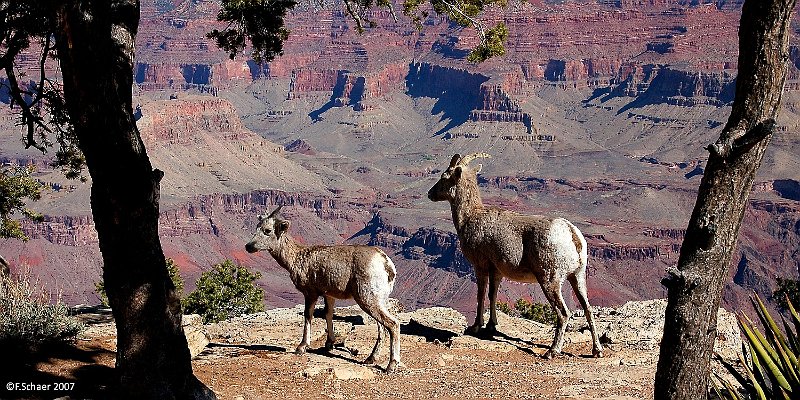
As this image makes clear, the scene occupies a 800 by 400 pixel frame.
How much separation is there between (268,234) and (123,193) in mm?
5727

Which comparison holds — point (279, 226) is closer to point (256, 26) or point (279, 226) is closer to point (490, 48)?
point (256, 26)

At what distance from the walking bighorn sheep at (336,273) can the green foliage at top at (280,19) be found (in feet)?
10.6

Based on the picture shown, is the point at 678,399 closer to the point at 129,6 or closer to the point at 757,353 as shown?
the point at 757,353

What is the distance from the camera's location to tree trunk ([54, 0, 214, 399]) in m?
8.99

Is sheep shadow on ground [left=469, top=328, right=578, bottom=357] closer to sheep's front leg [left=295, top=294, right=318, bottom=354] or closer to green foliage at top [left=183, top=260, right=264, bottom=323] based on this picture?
sheep's front leg [left=295, top=294, right=318, bottom=354]

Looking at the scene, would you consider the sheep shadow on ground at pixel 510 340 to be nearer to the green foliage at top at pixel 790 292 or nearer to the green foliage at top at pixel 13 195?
the green foliage at top at pixel 13 195

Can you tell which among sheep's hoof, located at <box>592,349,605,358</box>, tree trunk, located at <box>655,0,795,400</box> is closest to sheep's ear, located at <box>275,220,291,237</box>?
sheep's hoof, located at <box>592,349,605,358</box>

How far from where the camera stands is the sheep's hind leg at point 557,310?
15.2 m

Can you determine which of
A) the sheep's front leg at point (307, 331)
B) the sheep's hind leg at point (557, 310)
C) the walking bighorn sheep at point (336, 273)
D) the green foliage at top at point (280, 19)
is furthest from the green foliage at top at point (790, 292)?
the sheep's front leg at point (307, 331)

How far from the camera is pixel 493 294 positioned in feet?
54.2

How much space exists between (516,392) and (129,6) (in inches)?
296

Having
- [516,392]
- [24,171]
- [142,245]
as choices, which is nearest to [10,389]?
[142,245]

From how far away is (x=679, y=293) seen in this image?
677cm

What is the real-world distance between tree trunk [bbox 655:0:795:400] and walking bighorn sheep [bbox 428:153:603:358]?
8267 millimetres
